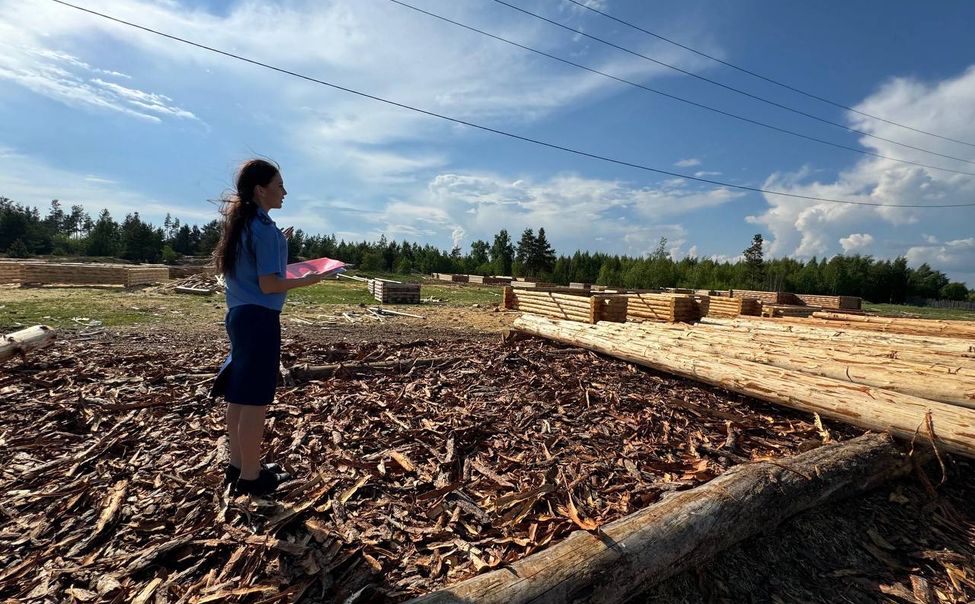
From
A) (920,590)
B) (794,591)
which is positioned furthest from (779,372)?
(794,591)

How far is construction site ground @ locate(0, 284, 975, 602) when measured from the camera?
234 centimetres

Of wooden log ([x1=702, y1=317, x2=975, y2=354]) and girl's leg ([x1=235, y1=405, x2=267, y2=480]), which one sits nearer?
girl's leg ([x1=235, y1=405, x2=267, y2=480])

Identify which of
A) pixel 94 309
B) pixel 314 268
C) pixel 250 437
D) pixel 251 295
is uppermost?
pixel 314 268

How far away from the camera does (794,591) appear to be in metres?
2.79

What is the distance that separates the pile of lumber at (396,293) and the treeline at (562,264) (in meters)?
33.9

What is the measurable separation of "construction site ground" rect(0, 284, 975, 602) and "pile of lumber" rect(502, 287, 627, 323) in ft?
26.3

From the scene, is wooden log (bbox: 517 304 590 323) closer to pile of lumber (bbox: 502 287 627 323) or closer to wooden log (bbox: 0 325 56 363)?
pile of lumber (bbox: 502 287 627 323)

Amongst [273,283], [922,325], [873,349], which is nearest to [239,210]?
[273,283]

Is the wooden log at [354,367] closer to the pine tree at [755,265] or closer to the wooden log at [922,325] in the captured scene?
the wooden log at [922,325]

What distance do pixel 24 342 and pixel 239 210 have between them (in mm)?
4957

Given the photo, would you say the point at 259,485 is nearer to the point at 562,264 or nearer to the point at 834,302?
the point at 834,302

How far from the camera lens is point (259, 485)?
278 cm

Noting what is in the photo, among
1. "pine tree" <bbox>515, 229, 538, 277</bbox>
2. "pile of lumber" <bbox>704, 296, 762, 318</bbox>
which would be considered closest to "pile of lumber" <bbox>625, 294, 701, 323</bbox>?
"pile of lumber" <bbox>704, 296, 762, 318</bbox>

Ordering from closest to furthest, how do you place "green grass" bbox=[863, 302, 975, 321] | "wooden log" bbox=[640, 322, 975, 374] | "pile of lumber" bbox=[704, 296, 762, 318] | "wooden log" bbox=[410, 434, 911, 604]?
"wooden log" bbox=[410, 434, 911, 604] → "wooden log" bbox=[640, 322, 975, 374] → "pile of lumber" bbox=[704, 296, 762, 318] → "green grass" bbox=[863, 302, 975, 321]
